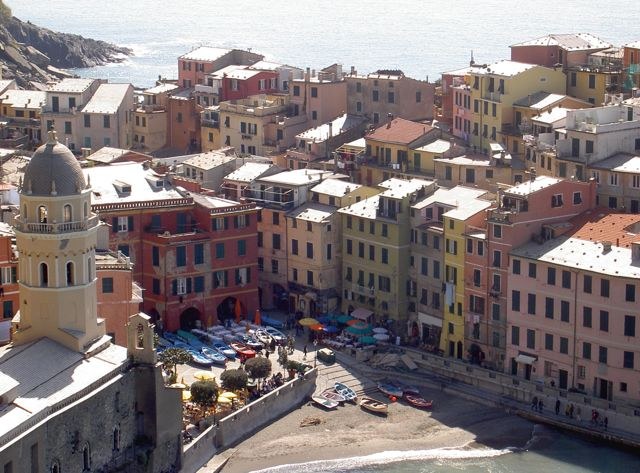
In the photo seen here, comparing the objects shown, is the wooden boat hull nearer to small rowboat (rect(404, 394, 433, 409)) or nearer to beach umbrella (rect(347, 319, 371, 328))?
small rowboat (rect(404, 394, 433, 409))

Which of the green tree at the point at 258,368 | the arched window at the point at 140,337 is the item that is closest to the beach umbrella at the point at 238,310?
the green tree at the point at 258,368

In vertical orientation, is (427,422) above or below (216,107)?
below

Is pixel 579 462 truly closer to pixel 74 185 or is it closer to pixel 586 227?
pixel 586 227

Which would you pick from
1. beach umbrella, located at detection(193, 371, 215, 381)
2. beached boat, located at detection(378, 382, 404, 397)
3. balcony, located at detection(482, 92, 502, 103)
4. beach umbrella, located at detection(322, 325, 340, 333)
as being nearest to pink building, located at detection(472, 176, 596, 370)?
beached boat, located at detection(378, 382, 404, 397)

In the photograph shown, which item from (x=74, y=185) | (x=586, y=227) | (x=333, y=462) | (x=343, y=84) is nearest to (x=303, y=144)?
(x=343, y=84)

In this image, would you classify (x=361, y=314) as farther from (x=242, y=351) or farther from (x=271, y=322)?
(x=242, y=351)

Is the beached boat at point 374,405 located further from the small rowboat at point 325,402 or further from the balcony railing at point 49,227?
the balcony railing at point 49,227
